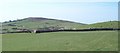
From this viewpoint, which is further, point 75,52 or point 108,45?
point 108,45

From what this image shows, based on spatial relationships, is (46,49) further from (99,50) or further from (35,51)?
(99,50)

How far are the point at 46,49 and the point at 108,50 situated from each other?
31.3 ft

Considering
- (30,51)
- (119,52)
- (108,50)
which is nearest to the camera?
(119,52)

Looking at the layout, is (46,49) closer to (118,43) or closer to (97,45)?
(97,45)

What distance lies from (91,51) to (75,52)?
2088 millimetres

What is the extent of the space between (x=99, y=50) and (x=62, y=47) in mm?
6847

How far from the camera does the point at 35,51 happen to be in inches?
1597

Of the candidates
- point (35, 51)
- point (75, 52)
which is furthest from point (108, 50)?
point (35, 51)

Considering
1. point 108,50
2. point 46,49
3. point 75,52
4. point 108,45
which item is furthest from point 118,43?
point 46,49

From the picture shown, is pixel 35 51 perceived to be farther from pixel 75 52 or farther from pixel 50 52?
pixel 75 52

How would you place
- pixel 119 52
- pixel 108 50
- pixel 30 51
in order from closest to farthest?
pixel 119 52, pixel 108 50, pixel 30 51

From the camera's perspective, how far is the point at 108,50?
37.0 m

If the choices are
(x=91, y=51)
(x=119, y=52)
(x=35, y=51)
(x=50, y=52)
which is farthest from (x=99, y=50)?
(x=35, y=51)

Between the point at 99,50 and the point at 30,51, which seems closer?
the point at 99,50
